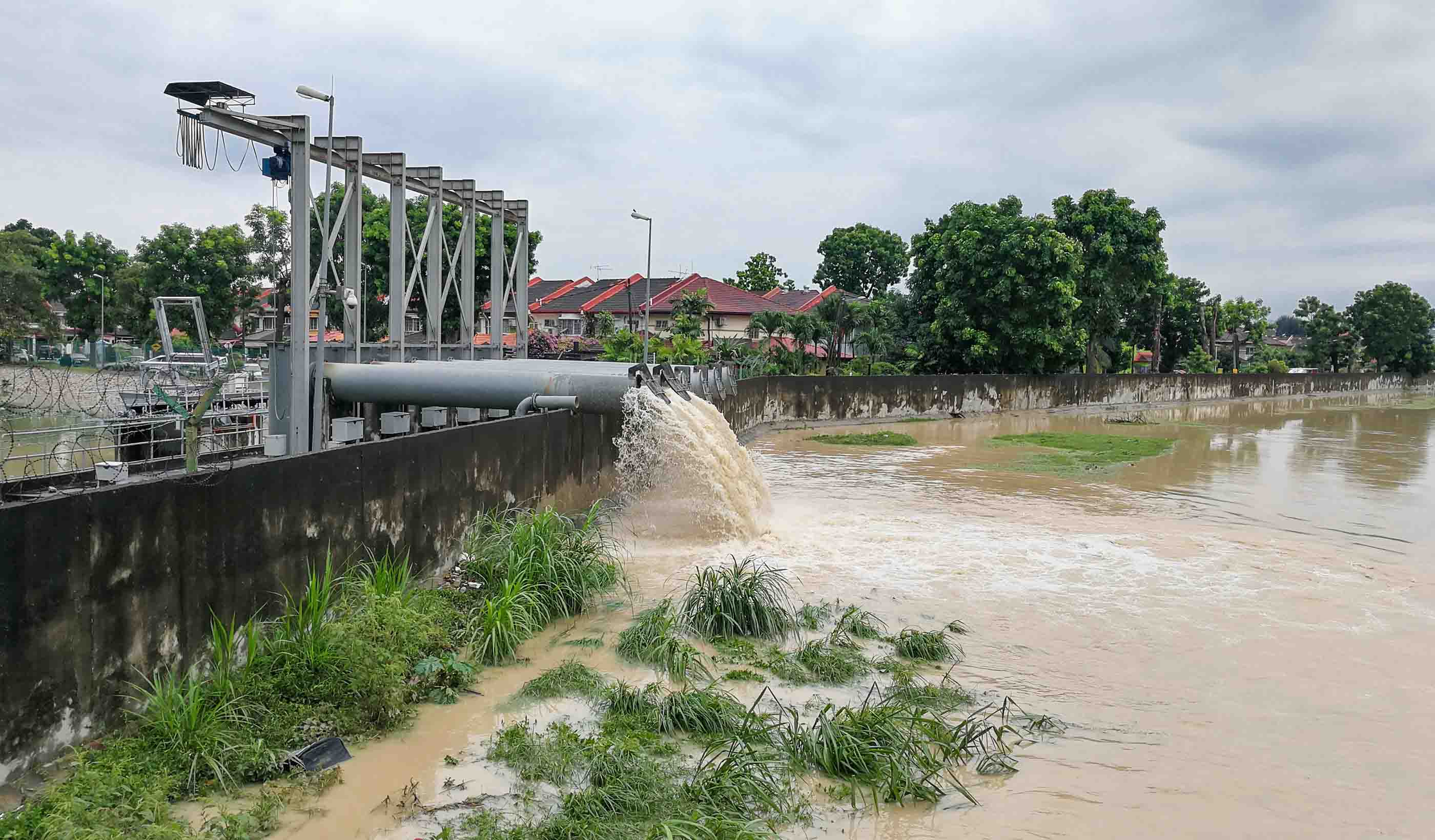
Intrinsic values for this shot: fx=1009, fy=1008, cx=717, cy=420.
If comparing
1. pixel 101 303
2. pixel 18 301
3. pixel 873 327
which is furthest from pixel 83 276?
pixel 873 327

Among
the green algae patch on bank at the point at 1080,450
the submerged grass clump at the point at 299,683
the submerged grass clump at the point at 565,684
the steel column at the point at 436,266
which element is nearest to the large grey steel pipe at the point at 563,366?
the steel column at the point at 436,266

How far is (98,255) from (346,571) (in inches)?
2151

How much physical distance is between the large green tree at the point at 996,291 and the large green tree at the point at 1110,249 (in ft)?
6.46

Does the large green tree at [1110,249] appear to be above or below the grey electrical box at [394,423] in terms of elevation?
above

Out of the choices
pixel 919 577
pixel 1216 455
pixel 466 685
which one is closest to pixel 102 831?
pixel 466 685

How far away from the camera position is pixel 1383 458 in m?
27.8

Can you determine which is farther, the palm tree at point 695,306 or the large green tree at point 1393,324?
the large green tree at point 1393,324

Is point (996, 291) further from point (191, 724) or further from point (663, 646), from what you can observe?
point (191, 724)

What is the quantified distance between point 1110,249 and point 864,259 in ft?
136

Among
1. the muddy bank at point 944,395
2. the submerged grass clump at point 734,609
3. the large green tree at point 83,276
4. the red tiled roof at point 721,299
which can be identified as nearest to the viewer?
→ the submerged grass clump at point 734,609

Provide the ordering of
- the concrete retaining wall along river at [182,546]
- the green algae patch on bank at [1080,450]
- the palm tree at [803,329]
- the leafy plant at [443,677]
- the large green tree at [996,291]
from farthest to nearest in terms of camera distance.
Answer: the palm tree at [803,329] → the large green tree at [996,291] → the green algae patch on bank at [1080,450] → the leafy plant at [443,677] → the concrete retaining wall along river at [182,546]

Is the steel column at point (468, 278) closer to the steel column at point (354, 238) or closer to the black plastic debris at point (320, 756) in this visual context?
the steel column at point (354, 238)

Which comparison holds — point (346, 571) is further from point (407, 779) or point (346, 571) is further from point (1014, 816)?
point (1014, 816)

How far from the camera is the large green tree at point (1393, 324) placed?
8831 centimetres
